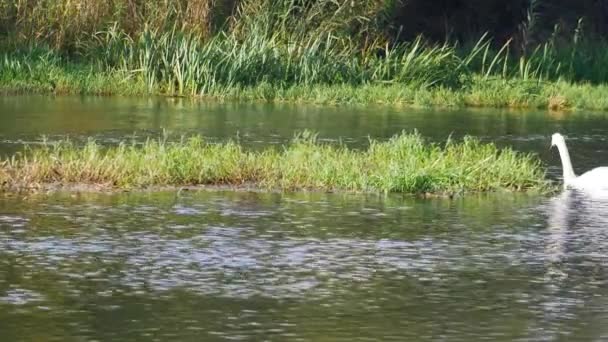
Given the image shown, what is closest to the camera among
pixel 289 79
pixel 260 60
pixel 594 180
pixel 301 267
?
pixel 301 267

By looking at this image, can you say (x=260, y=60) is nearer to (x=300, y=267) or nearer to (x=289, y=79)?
(x=289, y=79)

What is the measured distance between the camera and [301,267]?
10945 millimetres

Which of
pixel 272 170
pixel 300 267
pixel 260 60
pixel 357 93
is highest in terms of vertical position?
pixel 260 60

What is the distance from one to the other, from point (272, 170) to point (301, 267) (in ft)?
14.6

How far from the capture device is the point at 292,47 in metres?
27.8

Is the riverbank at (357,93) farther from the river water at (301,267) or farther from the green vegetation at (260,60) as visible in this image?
the river water at (301,267)

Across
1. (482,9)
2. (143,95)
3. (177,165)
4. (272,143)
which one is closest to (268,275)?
(177,165)

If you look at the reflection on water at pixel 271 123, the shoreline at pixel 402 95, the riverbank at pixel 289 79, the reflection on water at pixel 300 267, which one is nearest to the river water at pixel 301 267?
the reflection on water at pixel 300 267

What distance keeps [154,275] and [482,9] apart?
28218mm

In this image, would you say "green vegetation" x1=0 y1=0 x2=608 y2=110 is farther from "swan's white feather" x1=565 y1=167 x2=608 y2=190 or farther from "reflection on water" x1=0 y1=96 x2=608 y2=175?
"swan's white feather" x1=565 y1=167 x2=608 y2=190

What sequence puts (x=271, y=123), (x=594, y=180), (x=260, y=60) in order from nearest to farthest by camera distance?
(x=594, y=180) → (x=271, y=123) → (x=260, y=60)

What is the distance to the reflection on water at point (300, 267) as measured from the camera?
30.0 feet

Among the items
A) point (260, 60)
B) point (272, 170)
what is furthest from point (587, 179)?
point (260, 60)

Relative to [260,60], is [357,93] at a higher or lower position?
lower
